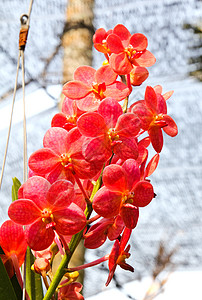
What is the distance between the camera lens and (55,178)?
0.31 metres

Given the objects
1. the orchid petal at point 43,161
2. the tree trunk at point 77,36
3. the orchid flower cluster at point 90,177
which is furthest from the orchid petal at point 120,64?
the tree trunk at point 77,36

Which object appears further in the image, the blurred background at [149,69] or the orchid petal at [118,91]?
the blurred background at [149,69]

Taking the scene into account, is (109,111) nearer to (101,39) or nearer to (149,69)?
(101,39)

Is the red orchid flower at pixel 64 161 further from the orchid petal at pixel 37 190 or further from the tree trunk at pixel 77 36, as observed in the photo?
the tree trunk at pixel 77 36

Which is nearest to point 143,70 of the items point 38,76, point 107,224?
point 107,224

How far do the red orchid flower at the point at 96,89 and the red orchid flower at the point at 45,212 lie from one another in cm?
9

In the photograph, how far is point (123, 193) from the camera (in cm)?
30

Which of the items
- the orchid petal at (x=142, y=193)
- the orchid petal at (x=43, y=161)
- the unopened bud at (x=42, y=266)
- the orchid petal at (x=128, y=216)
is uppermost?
the orchid petal at (x=43, y=161)

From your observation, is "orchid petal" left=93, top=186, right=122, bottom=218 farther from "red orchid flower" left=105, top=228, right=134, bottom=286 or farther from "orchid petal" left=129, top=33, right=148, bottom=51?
"orchid petal" left=129, top=33, right=148, bottom=51

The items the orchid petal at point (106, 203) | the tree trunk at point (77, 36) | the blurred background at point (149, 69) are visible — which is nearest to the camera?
the orchid petal at point (106, 203)

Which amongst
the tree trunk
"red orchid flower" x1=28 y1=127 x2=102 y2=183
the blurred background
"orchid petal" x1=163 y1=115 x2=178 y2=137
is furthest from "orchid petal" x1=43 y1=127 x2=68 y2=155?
the blurred background

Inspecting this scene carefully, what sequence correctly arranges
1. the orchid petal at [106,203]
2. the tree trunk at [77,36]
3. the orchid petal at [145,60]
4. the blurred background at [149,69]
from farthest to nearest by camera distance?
the blurred background at [149,69] → the tree trunk at [77,36] → the orchid petal at [145,60] → the orchid petal at [106,203]

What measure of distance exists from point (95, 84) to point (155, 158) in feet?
0.29

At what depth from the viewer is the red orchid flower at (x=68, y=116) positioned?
36 cm
